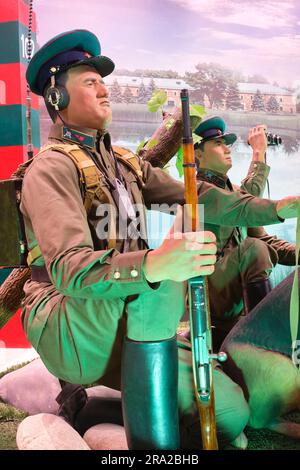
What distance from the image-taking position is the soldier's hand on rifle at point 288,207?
1655mm

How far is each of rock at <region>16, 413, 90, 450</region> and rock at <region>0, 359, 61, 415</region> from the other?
1.08 feet

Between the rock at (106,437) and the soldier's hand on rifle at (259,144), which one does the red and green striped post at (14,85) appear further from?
the rock at (106,437)

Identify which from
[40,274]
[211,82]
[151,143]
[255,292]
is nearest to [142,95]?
[151,143]

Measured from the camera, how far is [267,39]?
2303mm

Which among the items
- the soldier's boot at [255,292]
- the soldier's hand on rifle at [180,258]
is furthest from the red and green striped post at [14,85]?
the soldier's hand on rifle at [180,258]

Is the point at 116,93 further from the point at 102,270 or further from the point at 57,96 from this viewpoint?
A: the point at 102,270

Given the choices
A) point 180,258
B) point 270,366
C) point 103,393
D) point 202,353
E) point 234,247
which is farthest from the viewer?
point 234,247

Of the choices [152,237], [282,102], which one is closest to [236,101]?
[282,102]

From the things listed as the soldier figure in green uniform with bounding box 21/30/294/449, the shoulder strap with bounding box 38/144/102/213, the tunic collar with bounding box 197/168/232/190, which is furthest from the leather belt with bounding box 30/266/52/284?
the tunic collar with bounding box 197/168/232/190

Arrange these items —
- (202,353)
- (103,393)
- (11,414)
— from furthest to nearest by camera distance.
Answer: (11,414) < (103,393) < (202,353)

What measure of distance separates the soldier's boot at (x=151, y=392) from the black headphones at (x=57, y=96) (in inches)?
27.9

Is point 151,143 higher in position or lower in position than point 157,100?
lower

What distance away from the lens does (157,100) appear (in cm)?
234

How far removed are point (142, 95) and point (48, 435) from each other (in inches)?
54.9
